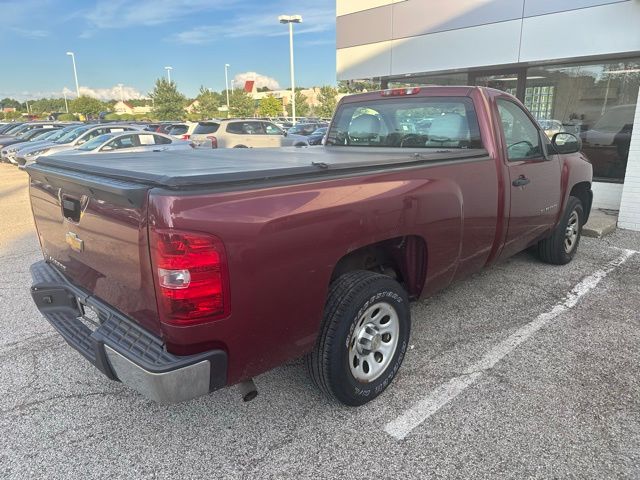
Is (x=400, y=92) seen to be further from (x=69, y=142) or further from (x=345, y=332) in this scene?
(x=69, y=142)

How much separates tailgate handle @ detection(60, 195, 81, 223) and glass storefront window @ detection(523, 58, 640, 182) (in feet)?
28.5

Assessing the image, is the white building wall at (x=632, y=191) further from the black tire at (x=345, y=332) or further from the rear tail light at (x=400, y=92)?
the black tire at (x=345, y=332)

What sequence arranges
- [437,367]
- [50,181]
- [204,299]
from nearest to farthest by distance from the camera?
[204,299], [50,181], [437,367]

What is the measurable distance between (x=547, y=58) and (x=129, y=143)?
1116 cm

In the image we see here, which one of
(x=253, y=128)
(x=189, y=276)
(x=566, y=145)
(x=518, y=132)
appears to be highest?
(x=518, y=132)

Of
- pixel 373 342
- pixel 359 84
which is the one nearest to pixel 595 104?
pixel 373 342

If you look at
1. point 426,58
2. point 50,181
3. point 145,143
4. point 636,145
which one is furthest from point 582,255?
point 145,143

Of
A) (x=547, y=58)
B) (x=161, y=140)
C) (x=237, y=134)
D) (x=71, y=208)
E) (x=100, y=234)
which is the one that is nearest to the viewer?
(x=100, y=234)

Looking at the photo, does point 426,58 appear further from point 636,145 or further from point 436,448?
point 436,448

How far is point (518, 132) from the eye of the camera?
4.13 metres

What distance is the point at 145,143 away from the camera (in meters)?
14.0

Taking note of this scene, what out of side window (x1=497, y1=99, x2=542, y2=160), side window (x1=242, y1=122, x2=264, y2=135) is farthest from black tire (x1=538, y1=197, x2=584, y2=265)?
side window (x1=242, y1=122, x2=264, y2=135)

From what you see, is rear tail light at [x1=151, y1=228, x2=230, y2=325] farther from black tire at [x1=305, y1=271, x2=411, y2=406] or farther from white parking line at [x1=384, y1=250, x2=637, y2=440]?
white parking line at [x1=384, y1=250, x2=637, y2=440]

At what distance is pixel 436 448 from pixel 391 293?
882 mm
